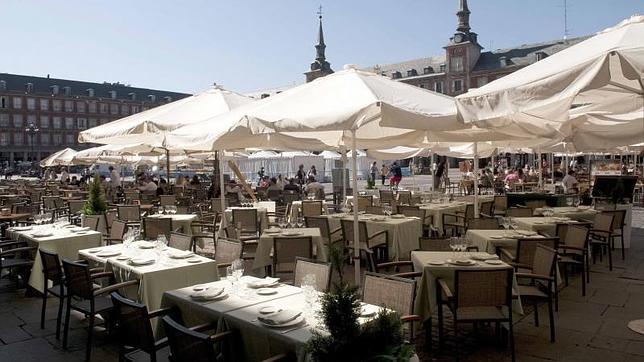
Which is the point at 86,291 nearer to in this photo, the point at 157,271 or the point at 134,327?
the point at 157,271

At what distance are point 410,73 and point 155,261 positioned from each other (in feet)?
237

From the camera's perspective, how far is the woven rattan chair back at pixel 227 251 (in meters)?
5.53

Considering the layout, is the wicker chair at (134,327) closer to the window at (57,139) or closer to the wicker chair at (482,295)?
the wicker chair at (482,295)

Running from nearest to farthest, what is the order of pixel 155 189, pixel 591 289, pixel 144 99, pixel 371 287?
pixel 371 287, pixel 591 289, pixel 155 189, pixel 144 99

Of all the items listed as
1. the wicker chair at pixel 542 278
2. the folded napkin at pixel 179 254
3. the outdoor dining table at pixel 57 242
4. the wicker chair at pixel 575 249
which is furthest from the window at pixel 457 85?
the folded napkin at pixel 179 254

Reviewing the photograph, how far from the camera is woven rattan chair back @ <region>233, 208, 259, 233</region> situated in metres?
9.12

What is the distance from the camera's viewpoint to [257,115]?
5.45m

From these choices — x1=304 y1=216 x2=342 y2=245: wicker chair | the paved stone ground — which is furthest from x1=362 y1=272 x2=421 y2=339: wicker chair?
x1=304 y1=216 x2=342 y2=245: wicker chair

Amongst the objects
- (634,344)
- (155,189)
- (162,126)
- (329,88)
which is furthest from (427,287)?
(155,189)

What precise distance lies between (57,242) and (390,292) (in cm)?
471

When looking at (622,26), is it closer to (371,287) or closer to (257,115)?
(371,287)

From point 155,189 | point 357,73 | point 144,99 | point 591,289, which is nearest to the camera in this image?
point 357,73

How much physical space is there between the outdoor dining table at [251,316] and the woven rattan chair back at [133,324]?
1.29 ft

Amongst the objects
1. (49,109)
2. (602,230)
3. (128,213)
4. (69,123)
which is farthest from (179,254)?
(69,123)
